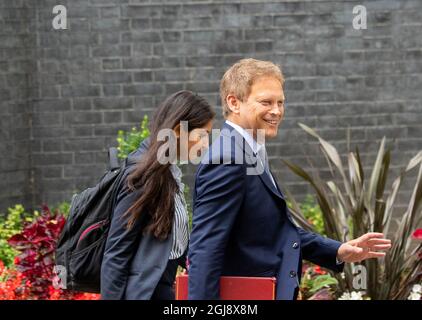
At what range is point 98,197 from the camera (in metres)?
4.23

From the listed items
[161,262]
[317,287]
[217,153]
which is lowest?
[317,287]

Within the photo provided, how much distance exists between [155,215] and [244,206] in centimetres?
64

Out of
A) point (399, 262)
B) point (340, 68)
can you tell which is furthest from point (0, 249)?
point (340, 68)

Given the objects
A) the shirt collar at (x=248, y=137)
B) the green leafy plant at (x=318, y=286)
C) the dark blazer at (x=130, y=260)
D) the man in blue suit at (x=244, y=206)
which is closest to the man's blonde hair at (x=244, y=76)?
the man in blue suit at (x=244, y=206)

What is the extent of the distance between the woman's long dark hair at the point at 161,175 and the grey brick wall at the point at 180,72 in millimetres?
5231

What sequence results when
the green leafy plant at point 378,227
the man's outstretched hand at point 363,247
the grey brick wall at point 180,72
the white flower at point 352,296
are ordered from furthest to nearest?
the grey brick wall at point 180,72
the green leafy plant at point 378,227
the white flower at point 352,296
the man's outstretched hand at point 363,247

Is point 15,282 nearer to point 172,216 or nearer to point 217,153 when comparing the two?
point 172,216

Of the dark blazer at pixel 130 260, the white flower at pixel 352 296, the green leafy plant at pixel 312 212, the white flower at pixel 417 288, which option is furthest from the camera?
the green leafy plant at pixel 312 212

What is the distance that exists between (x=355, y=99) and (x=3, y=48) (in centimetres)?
351

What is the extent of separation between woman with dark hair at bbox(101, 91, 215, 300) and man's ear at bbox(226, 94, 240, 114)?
0.42 meters

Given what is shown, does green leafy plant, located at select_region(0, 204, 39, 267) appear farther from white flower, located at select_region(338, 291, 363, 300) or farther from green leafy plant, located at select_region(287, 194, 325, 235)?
white flower, located at select_region(338, 291, 363, 300)

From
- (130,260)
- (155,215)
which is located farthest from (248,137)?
(130,260)

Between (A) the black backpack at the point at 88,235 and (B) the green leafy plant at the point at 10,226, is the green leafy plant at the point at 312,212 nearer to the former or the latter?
(B) the green leafy plant at the point at 10,226

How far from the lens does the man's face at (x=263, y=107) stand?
3676 mm
